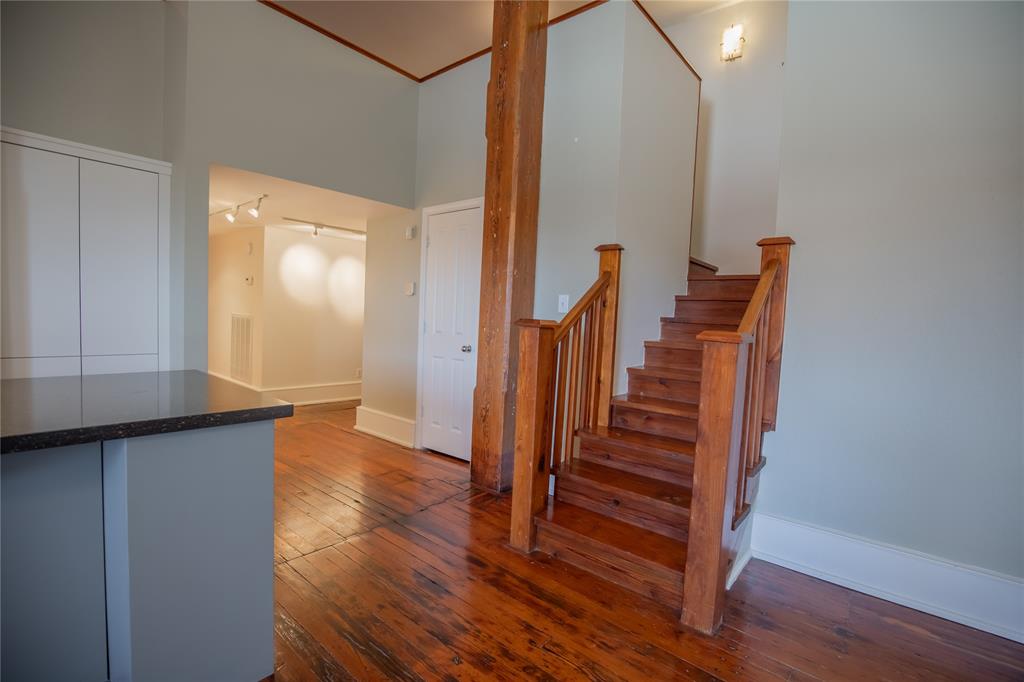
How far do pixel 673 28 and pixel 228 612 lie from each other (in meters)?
5.16

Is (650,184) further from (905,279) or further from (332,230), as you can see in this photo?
(332,230)

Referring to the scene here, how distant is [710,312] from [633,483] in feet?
5.05

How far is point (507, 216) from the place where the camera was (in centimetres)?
301

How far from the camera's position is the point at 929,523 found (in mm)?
2016

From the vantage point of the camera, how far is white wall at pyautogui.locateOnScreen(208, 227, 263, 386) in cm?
566

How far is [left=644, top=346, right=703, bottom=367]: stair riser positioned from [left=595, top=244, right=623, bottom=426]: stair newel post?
451 mm

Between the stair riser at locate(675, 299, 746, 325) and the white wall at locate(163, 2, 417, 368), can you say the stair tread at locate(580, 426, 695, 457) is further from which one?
the white wall at locate(163, 2, 417, 368)

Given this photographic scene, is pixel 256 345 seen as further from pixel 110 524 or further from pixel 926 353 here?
pixel 926 353

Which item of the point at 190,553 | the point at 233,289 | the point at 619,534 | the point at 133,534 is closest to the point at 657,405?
the point at 619,534

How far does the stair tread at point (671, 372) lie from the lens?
283cm

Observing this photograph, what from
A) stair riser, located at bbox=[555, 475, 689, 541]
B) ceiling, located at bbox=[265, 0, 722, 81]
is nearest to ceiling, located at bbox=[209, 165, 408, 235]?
ceiling, located at bbox=[265, 0, 722, 81]

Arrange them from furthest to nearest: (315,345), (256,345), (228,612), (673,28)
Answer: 1. (315,345)
2. (256,345)
3. (673,28)
4. (228,612)

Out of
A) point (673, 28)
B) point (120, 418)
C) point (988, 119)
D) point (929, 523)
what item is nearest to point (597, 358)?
point (929, 523)

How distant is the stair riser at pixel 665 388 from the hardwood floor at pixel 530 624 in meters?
0.92
